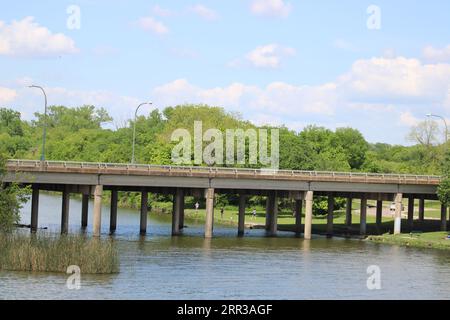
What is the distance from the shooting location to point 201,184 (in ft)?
317

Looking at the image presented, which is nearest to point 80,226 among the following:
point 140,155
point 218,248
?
point 218,248

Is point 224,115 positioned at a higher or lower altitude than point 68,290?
higher

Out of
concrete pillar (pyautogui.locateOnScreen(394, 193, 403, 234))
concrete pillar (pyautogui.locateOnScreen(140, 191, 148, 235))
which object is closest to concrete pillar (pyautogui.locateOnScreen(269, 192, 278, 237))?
concrete pillar (pyautogui.locateOnScreen(394, 193, 403, 234))

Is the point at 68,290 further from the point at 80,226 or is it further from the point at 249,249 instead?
the point at 80,226

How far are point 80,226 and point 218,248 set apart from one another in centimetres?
2474

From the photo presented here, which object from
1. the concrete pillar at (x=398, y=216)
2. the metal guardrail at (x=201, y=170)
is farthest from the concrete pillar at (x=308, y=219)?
the concrete pillar at (x=398, y=216)

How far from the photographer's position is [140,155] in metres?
179

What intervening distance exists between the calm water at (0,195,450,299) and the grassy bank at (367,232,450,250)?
306cm

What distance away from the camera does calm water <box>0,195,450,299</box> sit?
180 feet

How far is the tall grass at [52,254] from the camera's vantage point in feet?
193

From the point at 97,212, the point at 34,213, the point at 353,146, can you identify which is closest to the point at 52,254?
the point at 97,212

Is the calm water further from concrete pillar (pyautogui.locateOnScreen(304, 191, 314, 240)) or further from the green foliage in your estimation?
the green foliage
